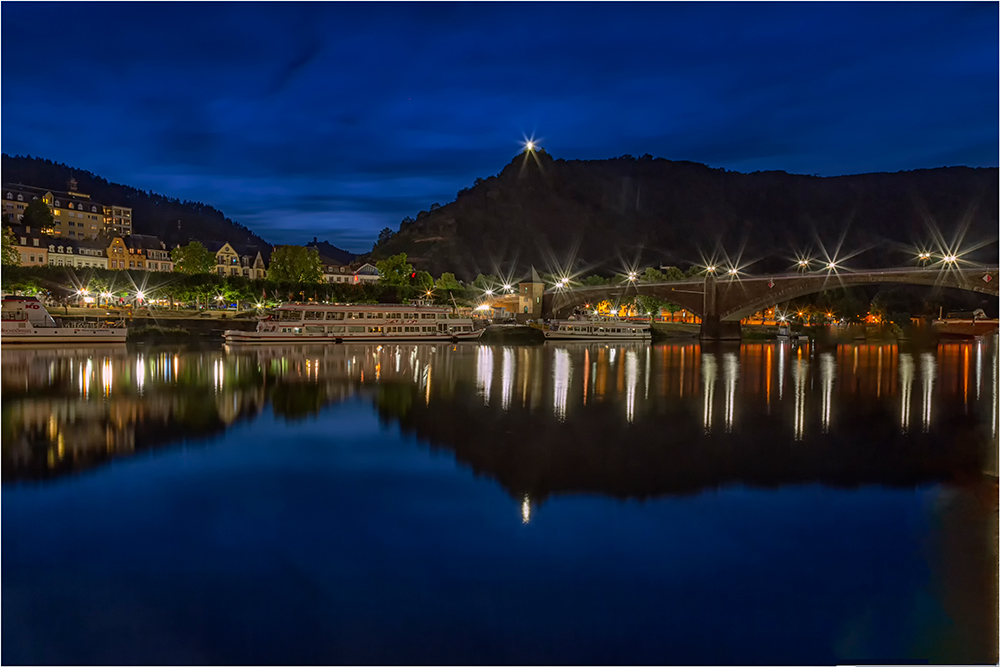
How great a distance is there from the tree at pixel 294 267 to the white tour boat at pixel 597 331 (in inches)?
1575

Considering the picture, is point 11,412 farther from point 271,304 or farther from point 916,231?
point 916,231

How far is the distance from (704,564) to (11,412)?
804 inches

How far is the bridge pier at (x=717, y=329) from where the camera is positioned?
6969 cm

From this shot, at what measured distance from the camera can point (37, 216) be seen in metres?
106

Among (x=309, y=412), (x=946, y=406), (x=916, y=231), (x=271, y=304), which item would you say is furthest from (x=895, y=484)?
(x=916, y=231)

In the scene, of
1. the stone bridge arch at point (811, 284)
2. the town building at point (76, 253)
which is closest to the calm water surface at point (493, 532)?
the stone bridge arch at point (811, 284)

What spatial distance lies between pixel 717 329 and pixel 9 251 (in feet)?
241

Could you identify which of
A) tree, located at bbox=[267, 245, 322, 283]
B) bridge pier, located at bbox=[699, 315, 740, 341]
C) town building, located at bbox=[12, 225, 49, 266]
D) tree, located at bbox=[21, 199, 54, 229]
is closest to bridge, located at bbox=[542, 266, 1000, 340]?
bridge pier, located at bbox=[699, 315, 740, 341]

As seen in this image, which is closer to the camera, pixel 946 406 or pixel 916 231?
pixel 946 406

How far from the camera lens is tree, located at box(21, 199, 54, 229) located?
104856mm

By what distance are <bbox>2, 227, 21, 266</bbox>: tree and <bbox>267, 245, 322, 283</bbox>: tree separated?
27887mm

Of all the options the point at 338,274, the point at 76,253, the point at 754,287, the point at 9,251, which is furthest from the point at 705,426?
the point at 338,274

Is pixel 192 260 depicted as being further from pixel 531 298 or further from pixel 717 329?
pixel 717 329

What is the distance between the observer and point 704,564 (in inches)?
386
